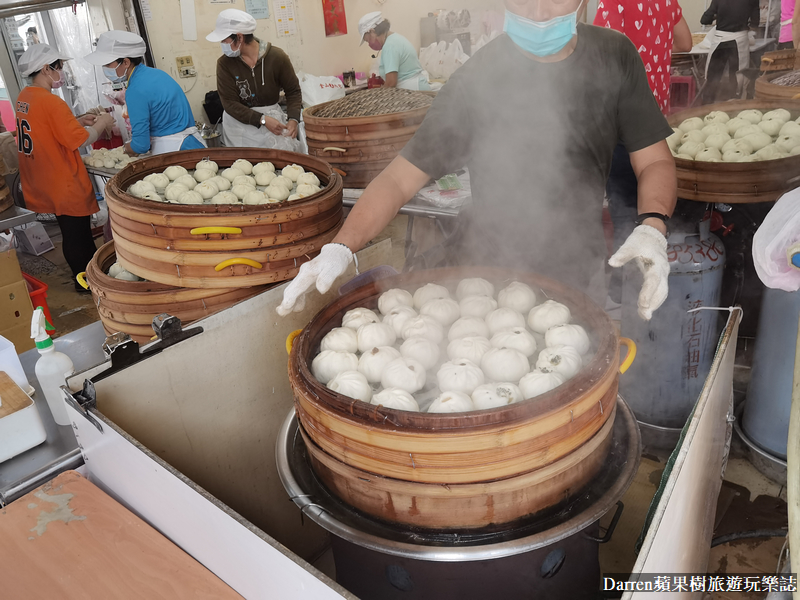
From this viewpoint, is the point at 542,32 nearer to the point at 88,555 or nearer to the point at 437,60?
the point at 88,555

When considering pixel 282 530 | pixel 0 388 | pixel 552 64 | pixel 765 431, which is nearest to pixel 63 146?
pixel 0 388

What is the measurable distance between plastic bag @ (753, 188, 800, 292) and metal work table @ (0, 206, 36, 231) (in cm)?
439

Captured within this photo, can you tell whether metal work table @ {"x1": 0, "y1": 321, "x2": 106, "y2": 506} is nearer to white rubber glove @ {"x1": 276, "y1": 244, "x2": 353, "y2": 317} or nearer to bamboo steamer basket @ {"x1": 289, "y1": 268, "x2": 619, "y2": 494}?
white rubber glove @ {"x1": 276, "y1": 244, "x2": 353, "y2": 317}

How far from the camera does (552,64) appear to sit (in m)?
2.01

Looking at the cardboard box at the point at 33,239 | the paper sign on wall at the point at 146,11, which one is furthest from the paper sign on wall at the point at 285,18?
the cardboard box at the point at 33,239

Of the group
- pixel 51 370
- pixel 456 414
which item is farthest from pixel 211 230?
pixel 456 414

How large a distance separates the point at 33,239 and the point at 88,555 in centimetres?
595

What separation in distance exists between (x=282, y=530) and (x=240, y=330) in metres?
0.87

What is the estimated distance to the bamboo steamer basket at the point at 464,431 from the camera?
3.83 ft

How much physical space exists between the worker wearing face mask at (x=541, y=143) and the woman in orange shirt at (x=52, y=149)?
369cm

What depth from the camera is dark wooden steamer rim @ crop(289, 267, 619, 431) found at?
117 cm

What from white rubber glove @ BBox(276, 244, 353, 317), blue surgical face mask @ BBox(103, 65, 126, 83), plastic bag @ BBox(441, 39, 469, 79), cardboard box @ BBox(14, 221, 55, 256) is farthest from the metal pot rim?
plastic bag @ BBox(441, 39, 469, 79)

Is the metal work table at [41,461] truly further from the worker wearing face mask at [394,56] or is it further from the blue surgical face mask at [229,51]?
the worker wearing face mask at [394,56]

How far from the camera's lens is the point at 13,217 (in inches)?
159
